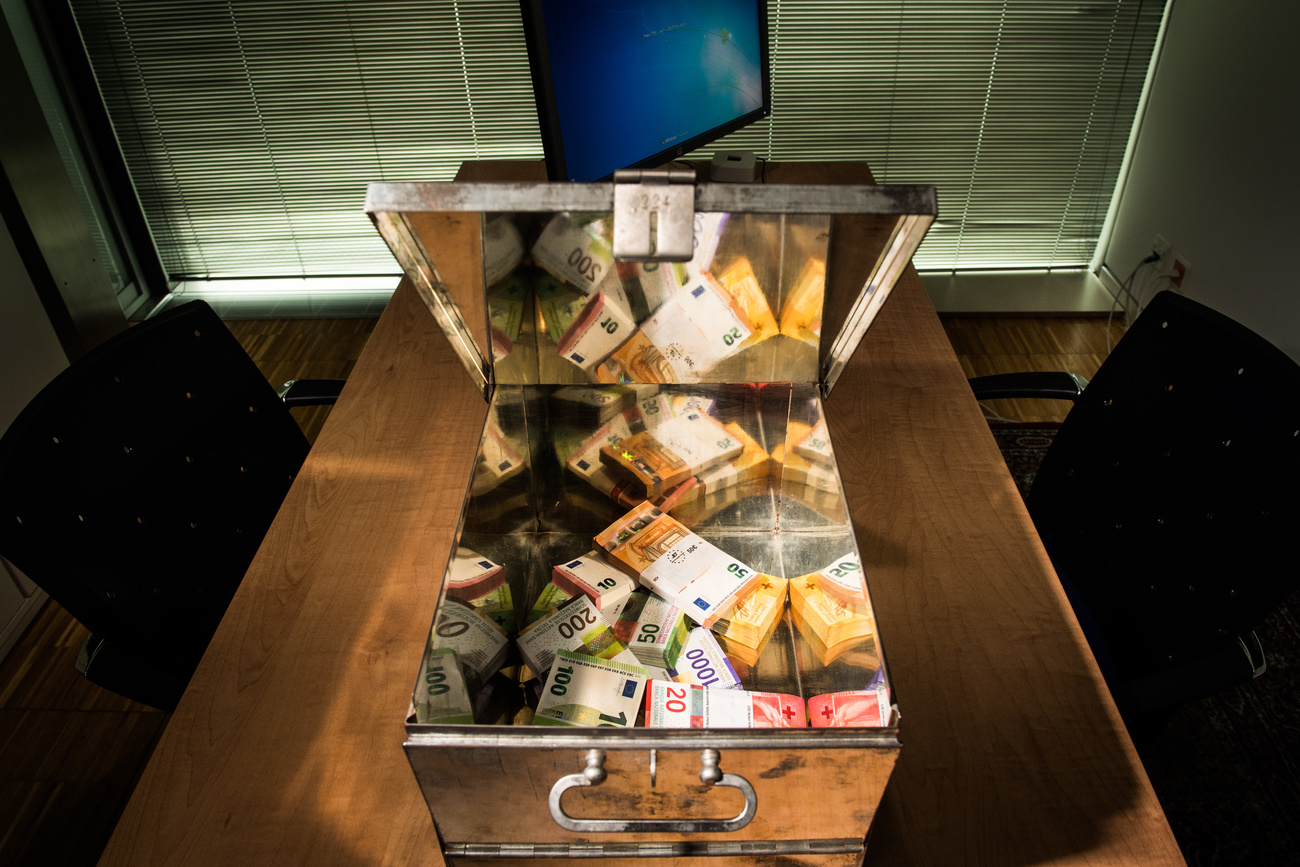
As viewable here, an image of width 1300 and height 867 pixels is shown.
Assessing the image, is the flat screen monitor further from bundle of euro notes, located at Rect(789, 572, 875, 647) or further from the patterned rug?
the patterned rug

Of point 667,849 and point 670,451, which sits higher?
point 670,451

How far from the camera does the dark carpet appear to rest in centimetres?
166

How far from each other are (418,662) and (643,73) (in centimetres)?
107

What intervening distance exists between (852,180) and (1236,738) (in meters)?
1.58

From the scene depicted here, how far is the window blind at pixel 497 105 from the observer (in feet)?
9.76

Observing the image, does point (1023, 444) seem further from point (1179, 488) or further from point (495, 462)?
point (495, 462)

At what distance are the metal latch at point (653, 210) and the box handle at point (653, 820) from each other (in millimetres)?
507

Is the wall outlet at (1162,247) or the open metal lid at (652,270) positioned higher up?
the wall outlet at (1162,247)

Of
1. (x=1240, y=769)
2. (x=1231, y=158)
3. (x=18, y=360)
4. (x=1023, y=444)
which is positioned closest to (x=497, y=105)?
(x=18, y=360)

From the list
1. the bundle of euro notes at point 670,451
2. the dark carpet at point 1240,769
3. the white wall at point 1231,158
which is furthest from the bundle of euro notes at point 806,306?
the white wall at point 1231,158

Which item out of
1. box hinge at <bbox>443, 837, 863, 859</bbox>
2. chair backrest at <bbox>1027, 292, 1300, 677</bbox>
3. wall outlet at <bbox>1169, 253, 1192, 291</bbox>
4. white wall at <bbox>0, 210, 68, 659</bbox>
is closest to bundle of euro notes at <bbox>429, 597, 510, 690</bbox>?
box hinge at <bbox>443, 837, 863, 859</bbox>

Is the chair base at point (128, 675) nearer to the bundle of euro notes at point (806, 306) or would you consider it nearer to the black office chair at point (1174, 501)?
the bundle of euro notes at point (806, 306)

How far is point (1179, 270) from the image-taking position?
113 inches

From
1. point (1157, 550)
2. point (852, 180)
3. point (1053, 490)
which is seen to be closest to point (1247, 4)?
point (852, 180)
